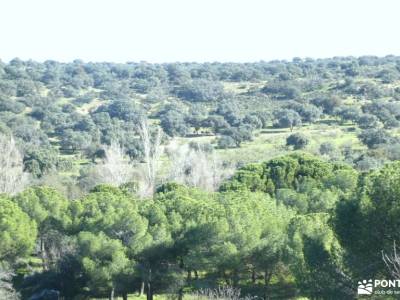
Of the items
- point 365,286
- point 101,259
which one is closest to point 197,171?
point 101,259

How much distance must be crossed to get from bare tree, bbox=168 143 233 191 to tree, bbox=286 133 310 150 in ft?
38.2

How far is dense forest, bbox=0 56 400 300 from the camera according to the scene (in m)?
19.7

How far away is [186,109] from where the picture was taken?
3649 inches

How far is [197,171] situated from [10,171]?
16184mm

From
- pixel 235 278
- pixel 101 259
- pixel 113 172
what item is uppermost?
pixel 101 259

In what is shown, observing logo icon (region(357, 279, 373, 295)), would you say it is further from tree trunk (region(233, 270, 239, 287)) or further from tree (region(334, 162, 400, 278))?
tree trunk (region(233, 270, 239, 287))

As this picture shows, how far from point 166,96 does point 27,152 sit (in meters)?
49.8

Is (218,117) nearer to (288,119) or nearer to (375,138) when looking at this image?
(288,119)

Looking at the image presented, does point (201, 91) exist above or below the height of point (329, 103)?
above

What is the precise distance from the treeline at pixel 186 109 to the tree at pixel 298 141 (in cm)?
618

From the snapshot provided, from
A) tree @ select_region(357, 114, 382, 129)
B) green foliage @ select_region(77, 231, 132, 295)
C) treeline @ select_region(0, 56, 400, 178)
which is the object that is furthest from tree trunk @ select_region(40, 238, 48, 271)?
tree @ select_region(357, 114, 382, 129)

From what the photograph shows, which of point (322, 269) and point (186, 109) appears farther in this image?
point (186, 109)

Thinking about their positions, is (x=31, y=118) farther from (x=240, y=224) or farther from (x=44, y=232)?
(x=240, y=224)

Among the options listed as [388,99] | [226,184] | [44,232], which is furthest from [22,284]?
[388,99]
